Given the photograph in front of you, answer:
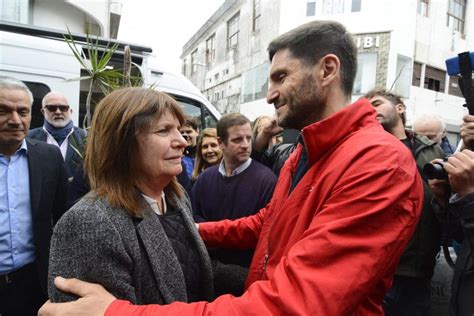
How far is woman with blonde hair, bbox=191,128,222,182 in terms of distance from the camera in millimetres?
4004

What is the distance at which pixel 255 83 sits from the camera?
69.0ft

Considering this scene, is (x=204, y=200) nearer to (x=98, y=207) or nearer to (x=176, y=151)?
(x=176, y=151)

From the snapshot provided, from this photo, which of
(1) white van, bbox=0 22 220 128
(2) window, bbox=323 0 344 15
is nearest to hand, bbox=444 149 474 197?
(1) white van, bbox=0 22 220 128

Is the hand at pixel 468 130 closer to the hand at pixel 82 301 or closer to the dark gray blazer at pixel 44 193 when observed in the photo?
the hand at pixel 82 301

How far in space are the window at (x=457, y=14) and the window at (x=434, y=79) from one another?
2.77 m

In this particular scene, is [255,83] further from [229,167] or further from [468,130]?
[468,130]

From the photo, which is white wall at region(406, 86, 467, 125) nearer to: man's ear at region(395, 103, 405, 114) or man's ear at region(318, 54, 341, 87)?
man's ear at region(395, 103, 405, 114)

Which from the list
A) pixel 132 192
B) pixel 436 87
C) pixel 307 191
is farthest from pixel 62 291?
pixel 436 87

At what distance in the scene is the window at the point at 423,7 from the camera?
17.6 m

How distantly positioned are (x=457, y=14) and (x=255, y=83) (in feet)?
37.6

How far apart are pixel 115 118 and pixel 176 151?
0.29m

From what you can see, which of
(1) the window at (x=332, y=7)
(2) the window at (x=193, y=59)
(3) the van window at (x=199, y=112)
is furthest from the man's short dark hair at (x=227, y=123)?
Result: (2) the window at (x=193, y=59)

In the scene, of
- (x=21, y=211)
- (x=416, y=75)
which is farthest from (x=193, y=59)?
(x=21, y=211)

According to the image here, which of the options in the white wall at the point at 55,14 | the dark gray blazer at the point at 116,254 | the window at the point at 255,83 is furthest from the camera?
the window at the point at 255,83
